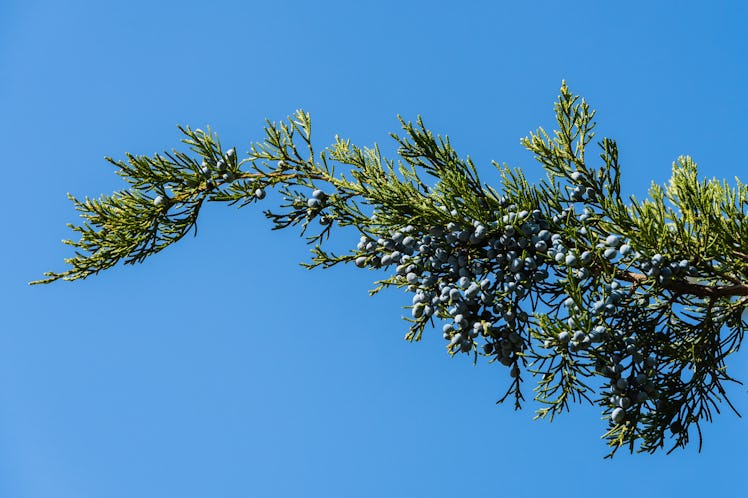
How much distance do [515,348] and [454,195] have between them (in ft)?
2.97

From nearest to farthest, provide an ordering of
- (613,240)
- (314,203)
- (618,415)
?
(613,240)
(618,415)
(314,203)

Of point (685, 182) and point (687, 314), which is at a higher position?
point (685, 182)

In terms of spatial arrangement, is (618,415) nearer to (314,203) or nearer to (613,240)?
(613,240)

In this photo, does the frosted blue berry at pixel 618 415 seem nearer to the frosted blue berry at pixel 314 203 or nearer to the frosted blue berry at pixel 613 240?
the frosted blue berry at pixel 613 240

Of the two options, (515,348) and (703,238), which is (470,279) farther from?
(703,238)

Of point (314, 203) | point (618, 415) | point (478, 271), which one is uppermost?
point (314, 203)

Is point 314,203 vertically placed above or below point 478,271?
above

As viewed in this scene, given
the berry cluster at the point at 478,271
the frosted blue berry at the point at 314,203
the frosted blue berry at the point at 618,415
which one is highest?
the frosted blue berry at the point at 314,203

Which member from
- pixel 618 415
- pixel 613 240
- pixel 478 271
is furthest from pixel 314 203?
pixel 618 415

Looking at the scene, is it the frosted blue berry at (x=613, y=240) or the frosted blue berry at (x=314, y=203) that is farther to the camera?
the frosted blue berry at (x=314, y=203)

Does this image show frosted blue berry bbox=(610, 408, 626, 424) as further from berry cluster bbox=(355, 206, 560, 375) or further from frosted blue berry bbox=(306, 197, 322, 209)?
frosted blue berry bbox=(306, 197, 322, 209)

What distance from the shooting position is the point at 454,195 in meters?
4.77

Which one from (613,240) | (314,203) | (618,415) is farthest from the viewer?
(314,203)

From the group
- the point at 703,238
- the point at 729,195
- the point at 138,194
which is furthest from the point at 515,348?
the point at 138,194
